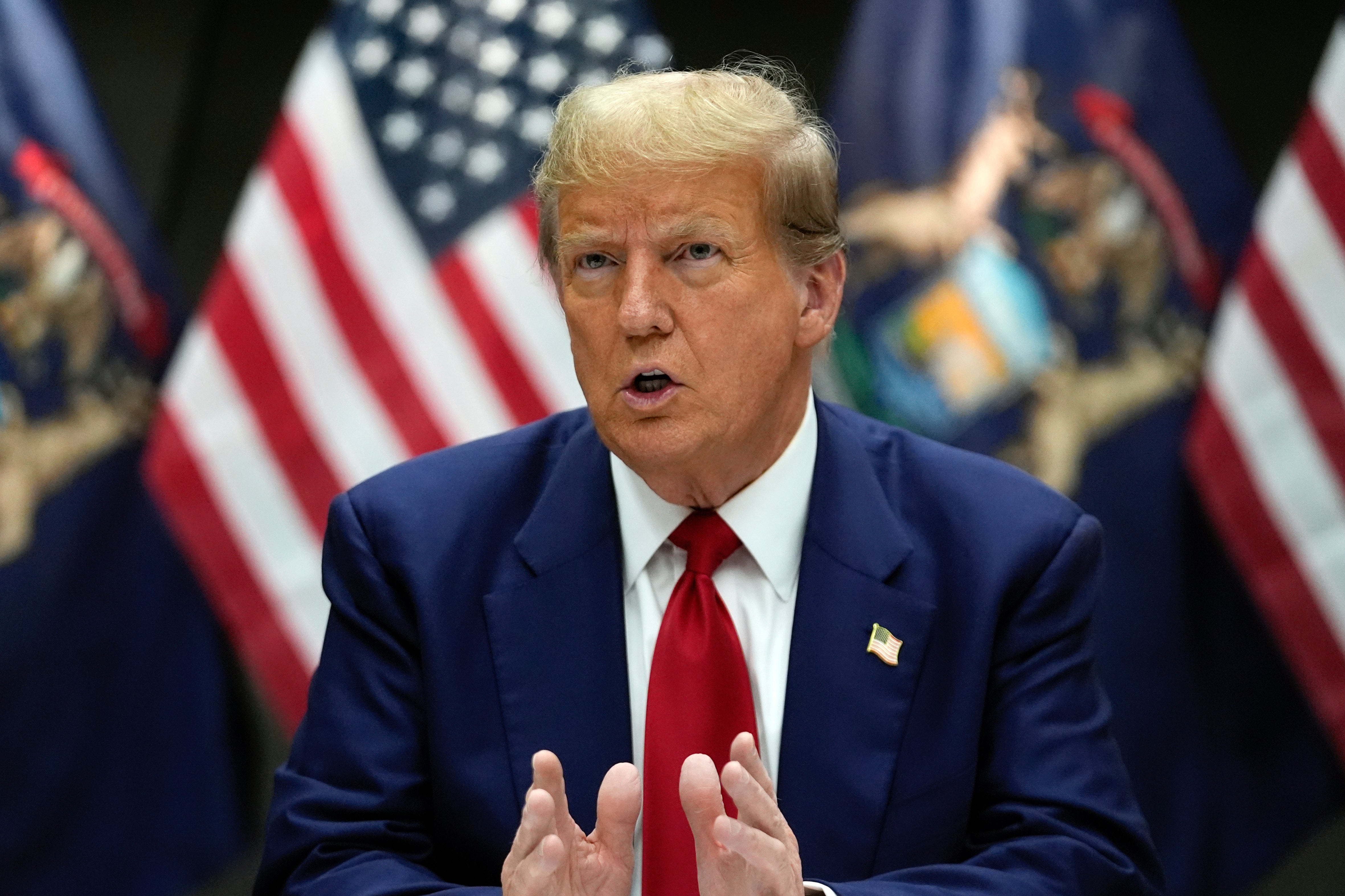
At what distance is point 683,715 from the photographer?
1.78 meters

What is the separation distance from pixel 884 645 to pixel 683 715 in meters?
0.27

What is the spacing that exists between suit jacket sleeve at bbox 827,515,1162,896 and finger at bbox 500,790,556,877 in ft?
1.24

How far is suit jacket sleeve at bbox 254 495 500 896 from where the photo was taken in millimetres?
1722

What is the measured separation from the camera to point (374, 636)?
187 centimetres

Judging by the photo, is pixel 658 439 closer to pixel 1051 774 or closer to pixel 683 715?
pixel 683 715

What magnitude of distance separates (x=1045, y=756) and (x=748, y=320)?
650 millimetres

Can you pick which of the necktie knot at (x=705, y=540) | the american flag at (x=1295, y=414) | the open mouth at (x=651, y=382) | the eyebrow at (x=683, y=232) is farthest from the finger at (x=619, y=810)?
the american flag at (x=1295, y=414)

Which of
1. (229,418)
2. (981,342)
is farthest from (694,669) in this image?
(229,418)

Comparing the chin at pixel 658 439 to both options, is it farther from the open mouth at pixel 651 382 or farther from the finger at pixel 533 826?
the finger at pixel 533 826

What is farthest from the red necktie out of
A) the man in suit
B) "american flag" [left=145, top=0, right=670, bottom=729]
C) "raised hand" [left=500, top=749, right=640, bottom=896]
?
"american flag" [left=145, top=0, right=670, bottom=729]

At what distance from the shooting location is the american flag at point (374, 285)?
135 inches

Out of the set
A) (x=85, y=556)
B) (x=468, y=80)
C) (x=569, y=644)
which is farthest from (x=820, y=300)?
(x=85, y=556)

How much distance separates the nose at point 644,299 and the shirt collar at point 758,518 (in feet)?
0.75

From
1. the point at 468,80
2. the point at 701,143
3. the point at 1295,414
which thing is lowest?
the point at 1295,414
